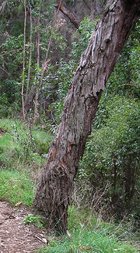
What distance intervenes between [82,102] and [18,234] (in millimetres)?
1890

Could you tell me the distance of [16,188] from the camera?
7.61 metres

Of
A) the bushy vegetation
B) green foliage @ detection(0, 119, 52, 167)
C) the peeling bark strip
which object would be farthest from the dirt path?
green foliage @ detection(0, 119, 52, 167)

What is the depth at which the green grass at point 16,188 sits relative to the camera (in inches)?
283

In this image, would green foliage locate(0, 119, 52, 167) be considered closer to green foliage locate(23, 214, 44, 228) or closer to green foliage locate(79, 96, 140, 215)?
green foliage locate(79, 96, 140, 215)

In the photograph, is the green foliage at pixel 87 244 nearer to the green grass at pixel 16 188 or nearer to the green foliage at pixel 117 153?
the green grass at pixel 16 188

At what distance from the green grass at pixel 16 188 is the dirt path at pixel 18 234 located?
1.36 ft

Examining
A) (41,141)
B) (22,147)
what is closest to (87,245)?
(22,147)

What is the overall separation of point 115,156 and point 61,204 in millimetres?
3614

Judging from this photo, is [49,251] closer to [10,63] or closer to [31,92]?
[31,92]

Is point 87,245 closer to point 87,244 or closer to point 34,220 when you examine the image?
point 87,244

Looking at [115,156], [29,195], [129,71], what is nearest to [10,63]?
[129,71]

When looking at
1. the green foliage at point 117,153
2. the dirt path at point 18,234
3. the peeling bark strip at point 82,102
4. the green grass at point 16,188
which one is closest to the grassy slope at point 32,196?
the green grass at point 16,188

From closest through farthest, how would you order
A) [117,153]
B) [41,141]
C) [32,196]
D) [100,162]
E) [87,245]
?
1. [87,245]
2. [32,196]
3. [117,153]
4. [100,162]
5. [41,141]

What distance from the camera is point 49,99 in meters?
18.2
